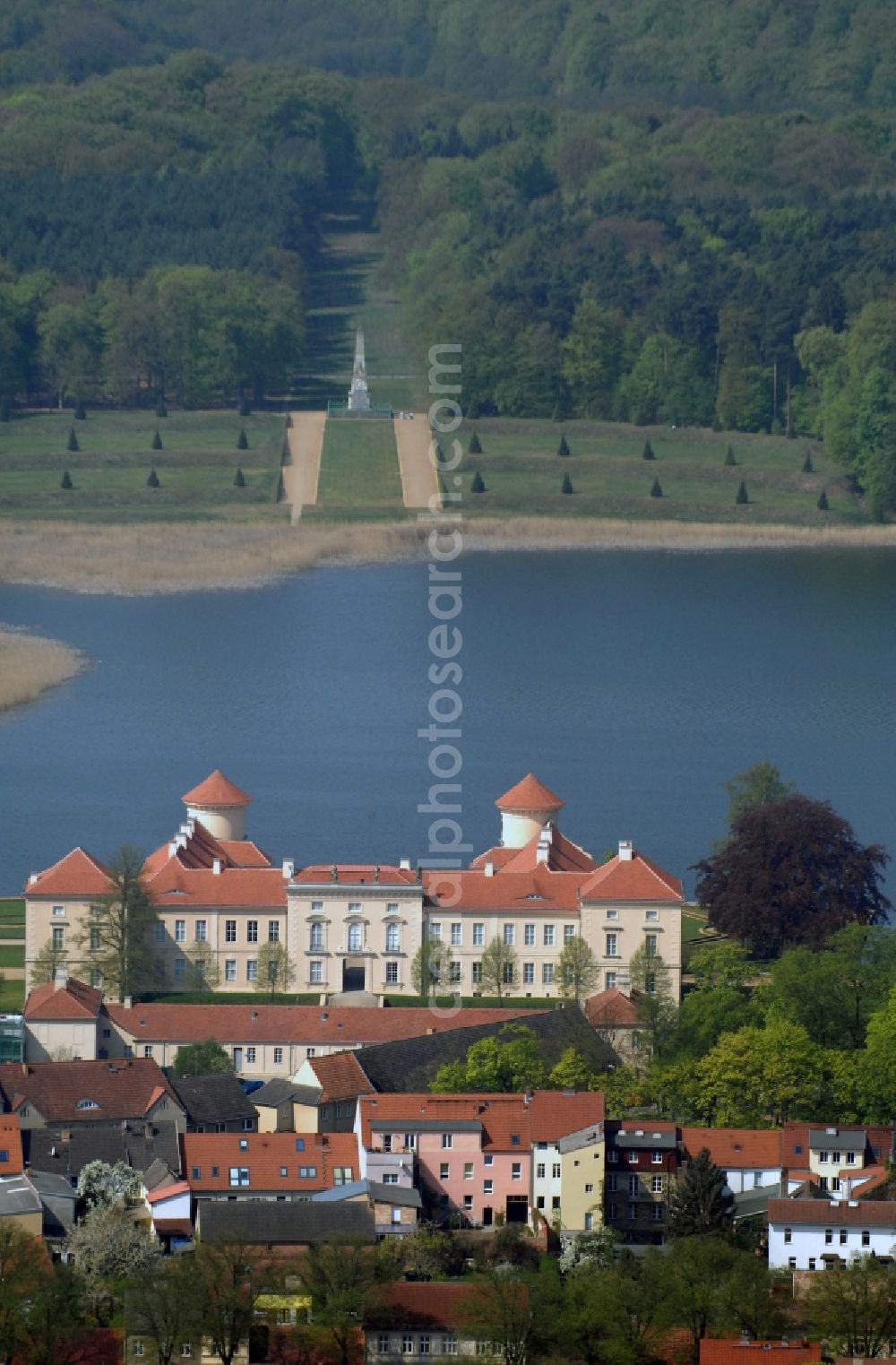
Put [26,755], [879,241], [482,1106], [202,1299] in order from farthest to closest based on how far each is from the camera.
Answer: [879,241] < [26,755] < [482,1106] < [202,1299]

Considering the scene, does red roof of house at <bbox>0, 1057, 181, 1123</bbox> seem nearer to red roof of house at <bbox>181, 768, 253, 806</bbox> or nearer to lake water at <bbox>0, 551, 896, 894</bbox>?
red roof of house at <bbox>181, 768, 253, 806</bbox>

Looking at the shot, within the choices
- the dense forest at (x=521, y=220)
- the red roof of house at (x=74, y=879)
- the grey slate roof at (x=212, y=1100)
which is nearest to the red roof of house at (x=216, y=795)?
the red roof of house at (x=74, y=879)

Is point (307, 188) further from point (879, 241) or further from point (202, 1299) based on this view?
point (202, 1299)

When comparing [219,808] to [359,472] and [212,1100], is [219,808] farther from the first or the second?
[359,472]

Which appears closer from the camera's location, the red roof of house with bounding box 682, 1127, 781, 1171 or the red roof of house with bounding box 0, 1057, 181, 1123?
the red roof of house with bounding box 682, 1127, 781, 1171

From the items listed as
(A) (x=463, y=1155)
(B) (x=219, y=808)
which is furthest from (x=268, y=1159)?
(B) (x=219, y=808)

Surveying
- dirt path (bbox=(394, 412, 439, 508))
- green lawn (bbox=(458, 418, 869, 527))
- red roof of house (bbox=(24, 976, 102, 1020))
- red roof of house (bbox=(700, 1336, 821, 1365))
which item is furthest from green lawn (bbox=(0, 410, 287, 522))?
red roof of house (bbox=(700, 1336, 821, 1365))

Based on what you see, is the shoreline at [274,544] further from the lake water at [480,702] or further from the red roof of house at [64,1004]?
the red roof of house at [64,1004]

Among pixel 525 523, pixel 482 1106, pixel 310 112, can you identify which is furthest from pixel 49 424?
pixel 482 1106
